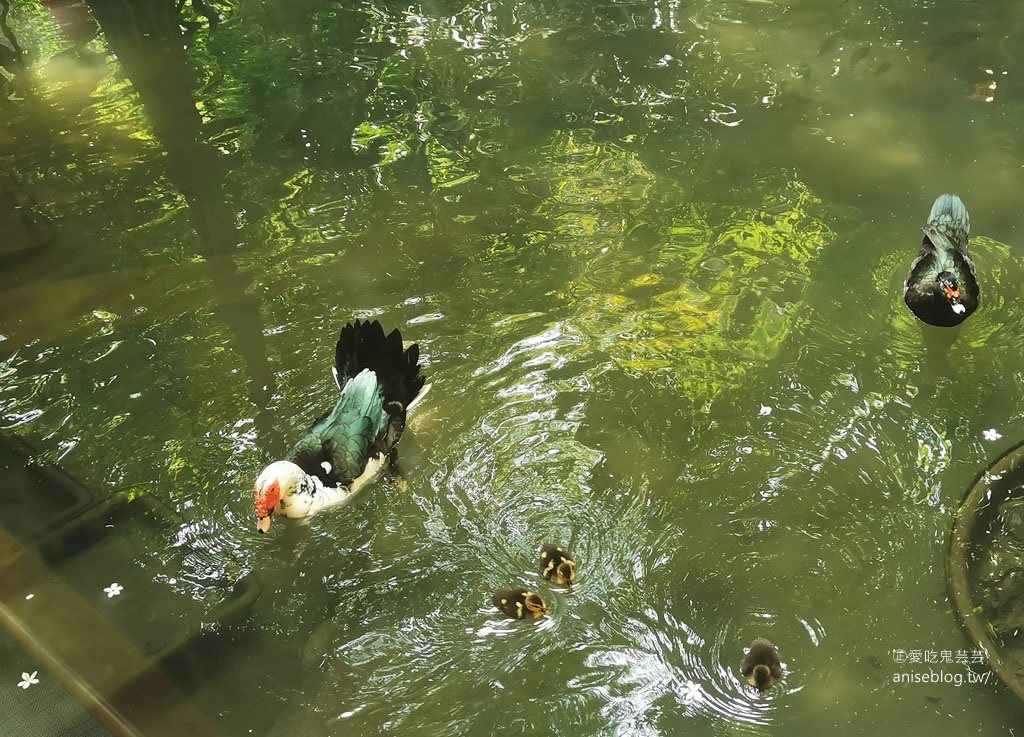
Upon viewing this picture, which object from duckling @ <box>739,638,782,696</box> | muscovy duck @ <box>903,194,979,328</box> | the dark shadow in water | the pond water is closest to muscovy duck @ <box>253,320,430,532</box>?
the pond water

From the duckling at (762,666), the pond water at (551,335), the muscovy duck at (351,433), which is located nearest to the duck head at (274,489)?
the muscovy duck at (351,433)

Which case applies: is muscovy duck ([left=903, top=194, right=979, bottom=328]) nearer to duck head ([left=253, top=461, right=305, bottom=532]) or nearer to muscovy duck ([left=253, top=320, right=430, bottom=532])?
muscovy duck ([left=253, top=320, right=430, bottom=532])

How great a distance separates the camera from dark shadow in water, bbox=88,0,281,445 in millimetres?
5227

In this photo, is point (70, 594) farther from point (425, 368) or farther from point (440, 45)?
point (440, 45)

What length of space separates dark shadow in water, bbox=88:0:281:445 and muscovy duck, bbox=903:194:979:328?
3.82m

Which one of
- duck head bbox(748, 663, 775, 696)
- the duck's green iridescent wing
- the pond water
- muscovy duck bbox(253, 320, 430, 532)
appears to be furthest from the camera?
the duck's green iridescent wing

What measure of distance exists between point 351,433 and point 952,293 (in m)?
3.47

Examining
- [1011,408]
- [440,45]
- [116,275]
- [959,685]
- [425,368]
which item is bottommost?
[959,685]

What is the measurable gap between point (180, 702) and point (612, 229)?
12.8 ft

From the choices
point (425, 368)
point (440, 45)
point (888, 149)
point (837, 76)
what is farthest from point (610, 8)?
point (425, 368)

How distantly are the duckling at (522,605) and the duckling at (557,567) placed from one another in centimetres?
12

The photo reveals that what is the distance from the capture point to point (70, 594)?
406 centimetres

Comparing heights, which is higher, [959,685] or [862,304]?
[862,304]

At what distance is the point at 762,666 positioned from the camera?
349 centimetres
